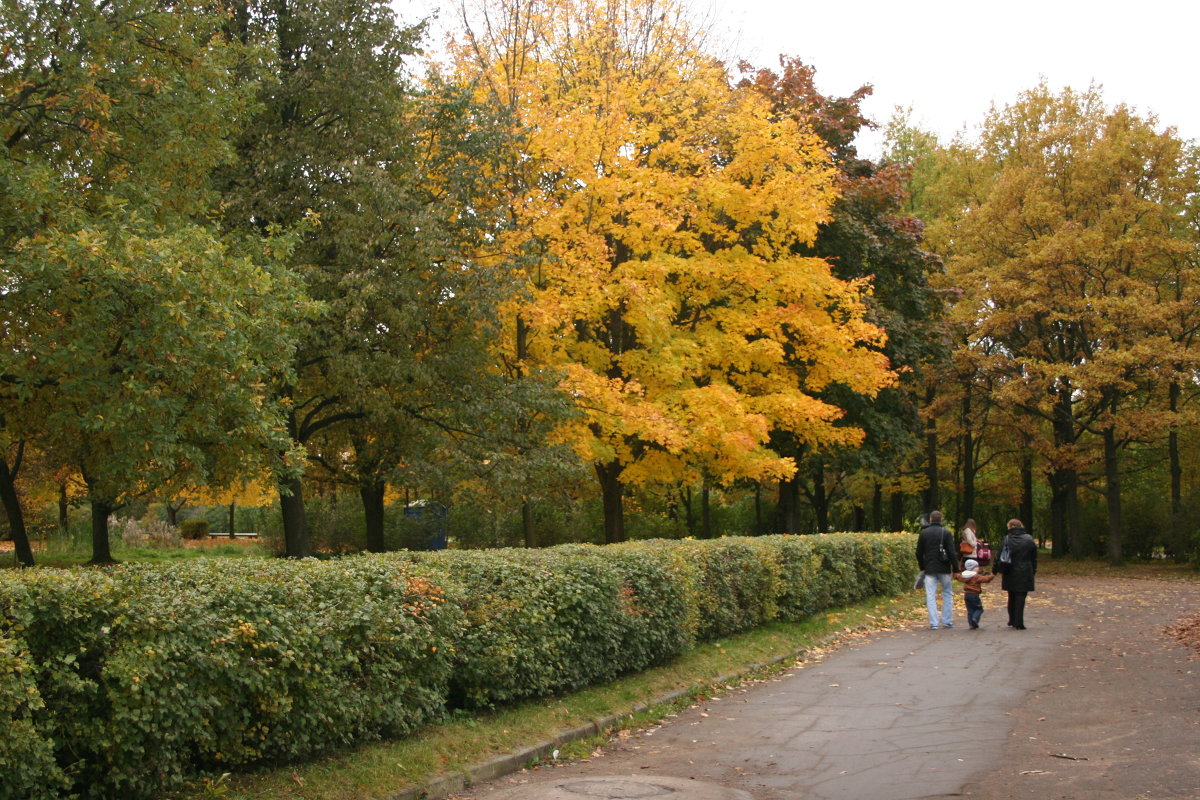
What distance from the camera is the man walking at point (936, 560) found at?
17.0m

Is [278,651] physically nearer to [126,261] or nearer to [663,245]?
[126,261]

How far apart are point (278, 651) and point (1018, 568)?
42.8 feet

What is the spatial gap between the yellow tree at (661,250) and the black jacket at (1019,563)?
17.9 ft

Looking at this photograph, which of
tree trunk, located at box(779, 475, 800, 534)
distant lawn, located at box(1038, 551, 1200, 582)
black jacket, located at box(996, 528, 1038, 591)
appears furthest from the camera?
distant lawn, located at box(1038, 551, 1200, 582)

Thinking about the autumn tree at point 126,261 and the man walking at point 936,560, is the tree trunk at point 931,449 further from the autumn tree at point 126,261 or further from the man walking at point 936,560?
the autumn tree at point 126,261

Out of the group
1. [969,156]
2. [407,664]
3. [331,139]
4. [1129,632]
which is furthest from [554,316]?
[969,156]

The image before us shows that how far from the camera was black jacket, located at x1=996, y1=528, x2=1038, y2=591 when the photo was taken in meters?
16.2

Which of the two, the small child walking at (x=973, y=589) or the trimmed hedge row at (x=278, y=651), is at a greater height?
the trimmed hedge row at (x=278, y=651)

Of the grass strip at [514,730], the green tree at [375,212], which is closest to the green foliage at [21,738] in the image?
the grass strip at [514,730]

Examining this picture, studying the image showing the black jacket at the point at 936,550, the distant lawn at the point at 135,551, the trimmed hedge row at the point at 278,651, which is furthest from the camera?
the distant lawn at the point at 135,551

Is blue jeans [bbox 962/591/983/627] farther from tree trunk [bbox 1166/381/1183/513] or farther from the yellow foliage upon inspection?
tree trunk [bbox 1166/381/1183/513]

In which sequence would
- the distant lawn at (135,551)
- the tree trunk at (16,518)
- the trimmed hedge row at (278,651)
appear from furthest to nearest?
1. the distant lawn at (135,551)
2. the tree trunk at (16,518)
3. the trimmed hedge row at (278,651)

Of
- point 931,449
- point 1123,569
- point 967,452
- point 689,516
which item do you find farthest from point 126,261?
point 967,452

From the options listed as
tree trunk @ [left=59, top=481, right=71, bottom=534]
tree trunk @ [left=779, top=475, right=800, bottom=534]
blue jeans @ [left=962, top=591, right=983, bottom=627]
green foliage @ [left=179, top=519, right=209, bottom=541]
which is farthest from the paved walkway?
green foliage @ [left=179, top=519, right=209, bottom=541]
